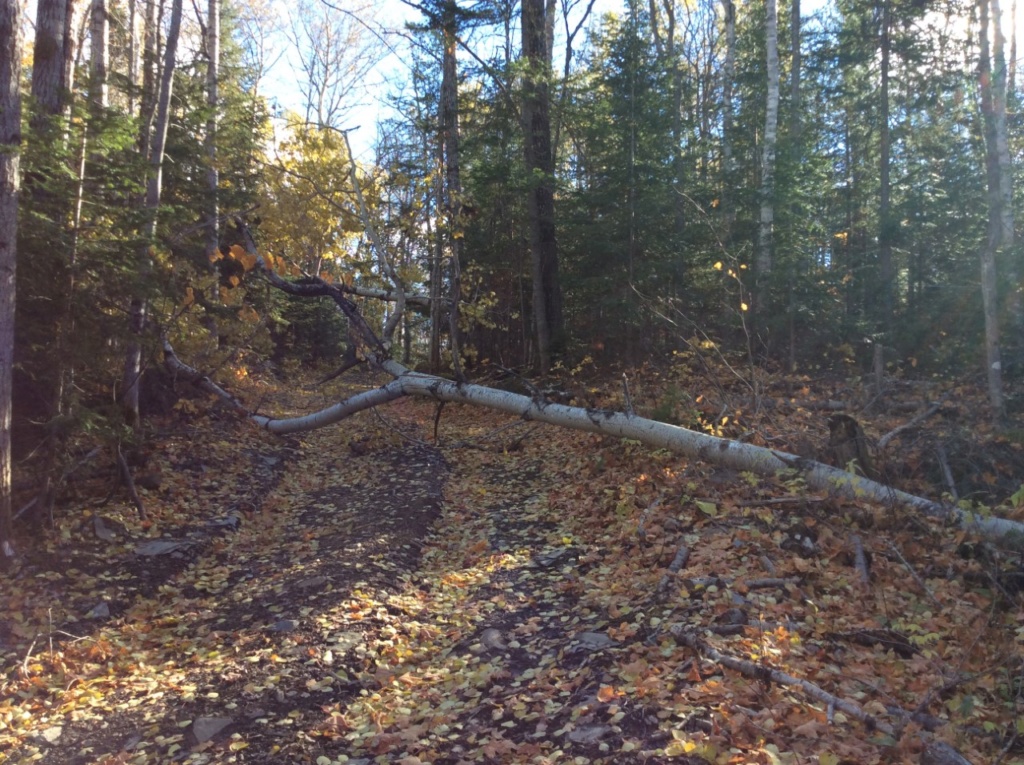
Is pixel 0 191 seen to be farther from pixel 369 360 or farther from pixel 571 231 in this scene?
pixel 571 231

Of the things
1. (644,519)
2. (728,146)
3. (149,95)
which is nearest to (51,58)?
(149,95)

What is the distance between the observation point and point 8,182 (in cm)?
570

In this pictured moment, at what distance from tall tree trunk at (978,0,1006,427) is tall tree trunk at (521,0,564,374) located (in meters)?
7.05

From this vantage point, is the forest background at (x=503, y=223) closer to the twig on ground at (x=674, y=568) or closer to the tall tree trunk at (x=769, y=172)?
the tall tree trunk at (x=769, y=172)

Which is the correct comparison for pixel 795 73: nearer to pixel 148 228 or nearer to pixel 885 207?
pixel 885 207

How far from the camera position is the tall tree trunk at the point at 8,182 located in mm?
5672

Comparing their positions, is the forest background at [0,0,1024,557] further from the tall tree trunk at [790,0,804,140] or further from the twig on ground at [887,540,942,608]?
the twig on ground at [887,540,942,608]

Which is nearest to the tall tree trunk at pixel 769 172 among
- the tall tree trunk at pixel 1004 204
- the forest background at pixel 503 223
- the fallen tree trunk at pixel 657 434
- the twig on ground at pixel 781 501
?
the forest background at pixel 503 223

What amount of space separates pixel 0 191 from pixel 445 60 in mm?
10579

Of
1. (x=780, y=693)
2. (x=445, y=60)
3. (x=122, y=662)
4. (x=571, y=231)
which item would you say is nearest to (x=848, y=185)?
(x=571, y=231)

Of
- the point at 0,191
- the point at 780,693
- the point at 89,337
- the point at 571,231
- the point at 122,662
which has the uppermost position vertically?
the point at 571,231

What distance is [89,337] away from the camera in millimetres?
6816

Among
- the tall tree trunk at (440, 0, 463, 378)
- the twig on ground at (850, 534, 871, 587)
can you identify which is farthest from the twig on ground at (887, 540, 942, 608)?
the tall tree trunk at (440, 0, 463, 378)

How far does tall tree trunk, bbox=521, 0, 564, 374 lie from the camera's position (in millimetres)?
13594
